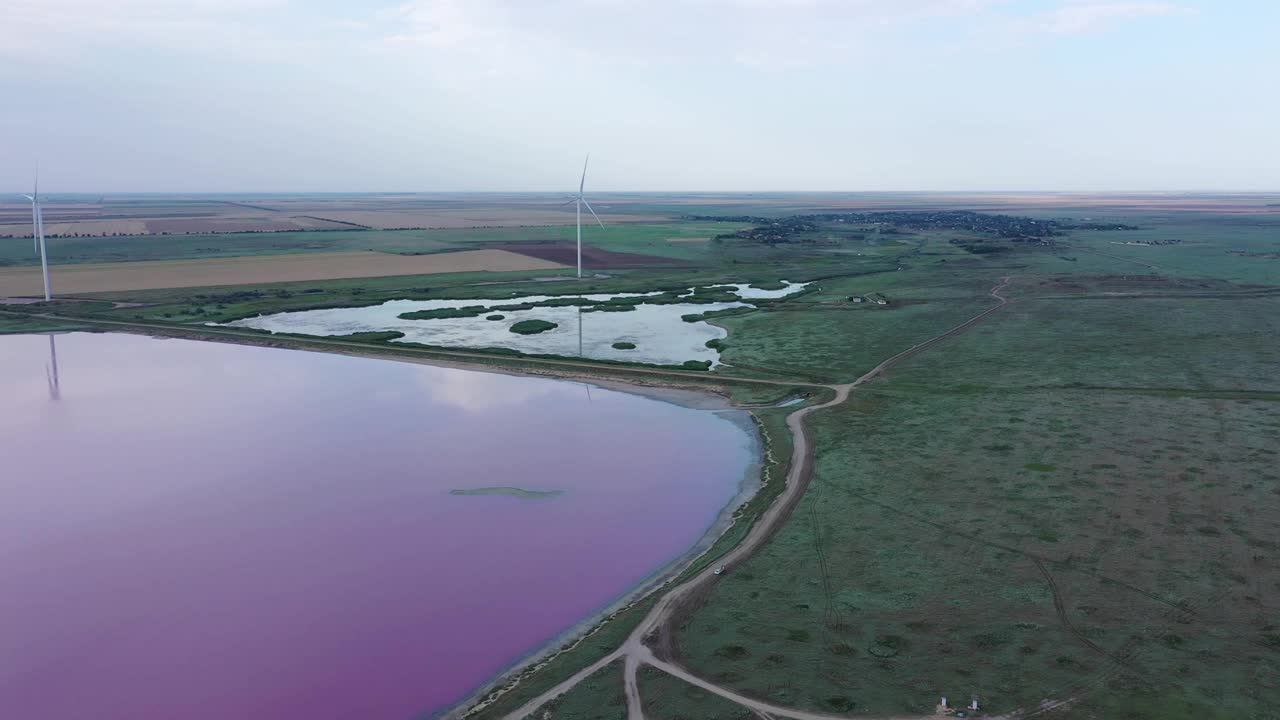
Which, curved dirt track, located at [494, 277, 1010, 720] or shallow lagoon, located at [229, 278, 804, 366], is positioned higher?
shallow lagoon, located at [229, 278, 804, 366]

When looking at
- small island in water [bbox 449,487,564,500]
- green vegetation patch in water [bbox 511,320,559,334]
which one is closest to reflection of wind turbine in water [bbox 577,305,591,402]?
green vegetation patch in water [bbox 511,320,559,334]

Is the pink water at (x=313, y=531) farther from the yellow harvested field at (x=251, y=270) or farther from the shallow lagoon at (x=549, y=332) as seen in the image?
Result: the yellow harvested field at (x=251, y=270)

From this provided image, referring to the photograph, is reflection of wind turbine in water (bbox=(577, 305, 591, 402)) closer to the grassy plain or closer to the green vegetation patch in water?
the green vegetation patch in water

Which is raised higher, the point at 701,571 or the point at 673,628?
the point at 701,571

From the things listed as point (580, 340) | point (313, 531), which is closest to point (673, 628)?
point (313, 531)

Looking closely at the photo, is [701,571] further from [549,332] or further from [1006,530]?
[549,332]

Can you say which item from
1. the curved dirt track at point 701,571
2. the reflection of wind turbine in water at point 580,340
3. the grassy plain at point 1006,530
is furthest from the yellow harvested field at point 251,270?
the reflection of wind turbine in water at point 580,340

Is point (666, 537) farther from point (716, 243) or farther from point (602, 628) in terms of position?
point (716, 243)
